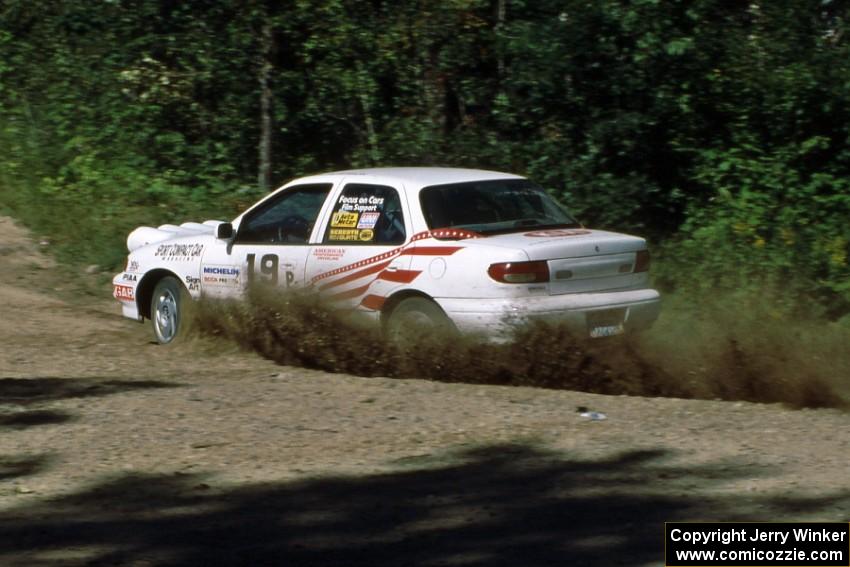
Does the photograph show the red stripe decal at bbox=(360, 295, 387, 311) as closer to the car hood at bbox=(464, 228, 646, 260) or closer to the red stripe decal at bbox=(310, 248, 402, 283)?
the red stripe decal at bbox=(310, 248, 402, 283)

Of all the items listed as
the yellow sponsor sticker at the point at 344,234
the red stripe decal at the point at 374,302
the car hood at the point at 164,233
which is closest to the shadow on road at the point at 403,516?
the red stripe decal at the point at 374,302

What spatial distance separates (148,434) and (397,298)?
8.74 feet

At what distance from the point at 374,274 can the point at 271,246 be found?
44.1 inches

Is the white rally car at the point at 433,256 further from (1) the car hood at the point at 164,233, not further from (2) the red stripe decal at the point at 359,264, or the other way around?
(1) the car hood at the point at 164,233

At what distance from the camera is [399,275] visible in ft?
29.8

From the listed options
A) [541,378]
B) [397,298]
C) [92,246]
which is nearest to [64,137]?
[92,246]

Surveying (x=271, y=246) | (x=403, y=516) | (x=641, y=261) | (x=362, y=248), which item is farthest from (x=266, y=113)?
(x=403, y=516)

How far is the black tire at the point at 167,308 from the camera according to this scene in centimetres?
1063

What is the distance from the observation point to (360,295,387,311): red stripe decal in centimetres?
922

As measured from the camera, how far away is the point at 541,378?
342 inches

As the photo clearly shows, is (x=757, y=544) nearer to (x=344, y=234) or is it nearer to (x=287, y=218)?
(x=344, y=234)

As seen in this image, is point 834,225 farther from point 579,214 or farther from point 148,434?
point 148,434

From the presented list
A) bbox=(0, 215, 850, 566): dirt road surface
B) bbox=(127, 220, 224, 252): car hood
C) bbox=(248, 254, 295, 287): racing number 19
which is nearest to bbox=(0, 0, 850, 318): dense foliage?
bbox=(127, 220, 224, 252): car hood

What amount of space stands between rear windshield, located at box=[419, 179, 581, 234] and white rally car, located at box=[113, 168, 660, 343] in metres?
0.01
